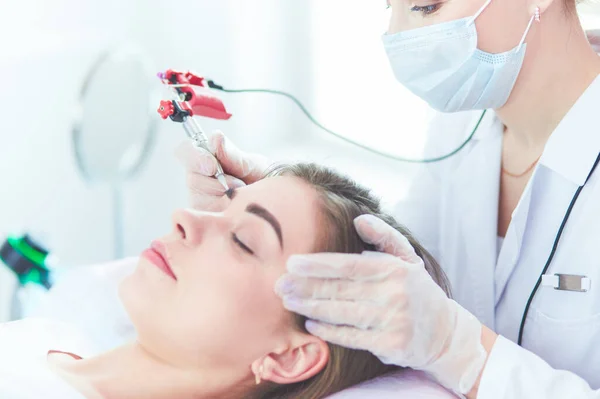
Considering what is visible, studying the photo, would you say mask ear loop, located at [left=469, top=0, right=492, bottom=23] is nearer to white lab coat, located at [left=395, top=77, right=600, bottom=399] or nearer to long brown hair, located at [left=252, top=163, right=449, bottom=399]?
white lab coat, located at [left=395, top=77, right=600, bottom=399]

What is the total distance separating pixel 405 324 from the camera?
3.70 ft

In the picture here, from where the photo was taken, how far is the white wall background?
2.18 m

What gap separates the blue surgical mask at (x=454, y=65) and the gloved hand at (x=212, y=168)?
1.24 ft

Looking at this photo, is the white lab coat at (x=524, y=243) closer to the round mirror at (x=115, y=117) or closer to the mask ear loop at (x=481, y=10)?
the mask ear loop at (x=481, y=10)

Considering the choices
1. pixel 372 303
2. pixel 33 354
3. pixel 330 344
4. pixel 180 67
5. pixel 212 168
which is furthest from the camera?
pixel 180 67

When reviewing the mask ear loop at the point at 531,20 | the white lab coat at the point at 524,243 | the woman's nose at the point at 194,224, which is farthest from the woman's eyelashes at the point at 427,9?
the woman's nose at the point at 194,224

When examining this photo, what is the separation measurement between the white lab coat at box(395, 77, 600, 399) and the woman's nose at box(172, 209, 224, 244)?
1.73 feet

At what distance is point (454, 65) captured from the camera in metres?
1.46

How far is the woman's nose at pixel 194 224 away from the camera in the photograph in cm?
125

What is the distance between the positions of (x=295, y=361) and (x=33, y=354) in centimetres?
51

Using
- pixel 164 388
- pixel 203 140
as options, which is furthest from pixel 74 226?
pixel 164 388

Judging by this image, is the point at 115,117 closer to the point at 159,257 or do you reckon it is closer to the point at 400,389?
the point at 159,257

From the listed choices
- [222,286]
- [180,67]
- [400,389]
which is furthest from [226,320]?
[180,67]

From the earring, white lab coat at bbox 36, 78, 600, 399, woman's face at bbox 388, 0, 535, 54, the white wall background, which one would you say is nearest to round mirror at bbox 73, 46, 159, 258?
the white wall background
